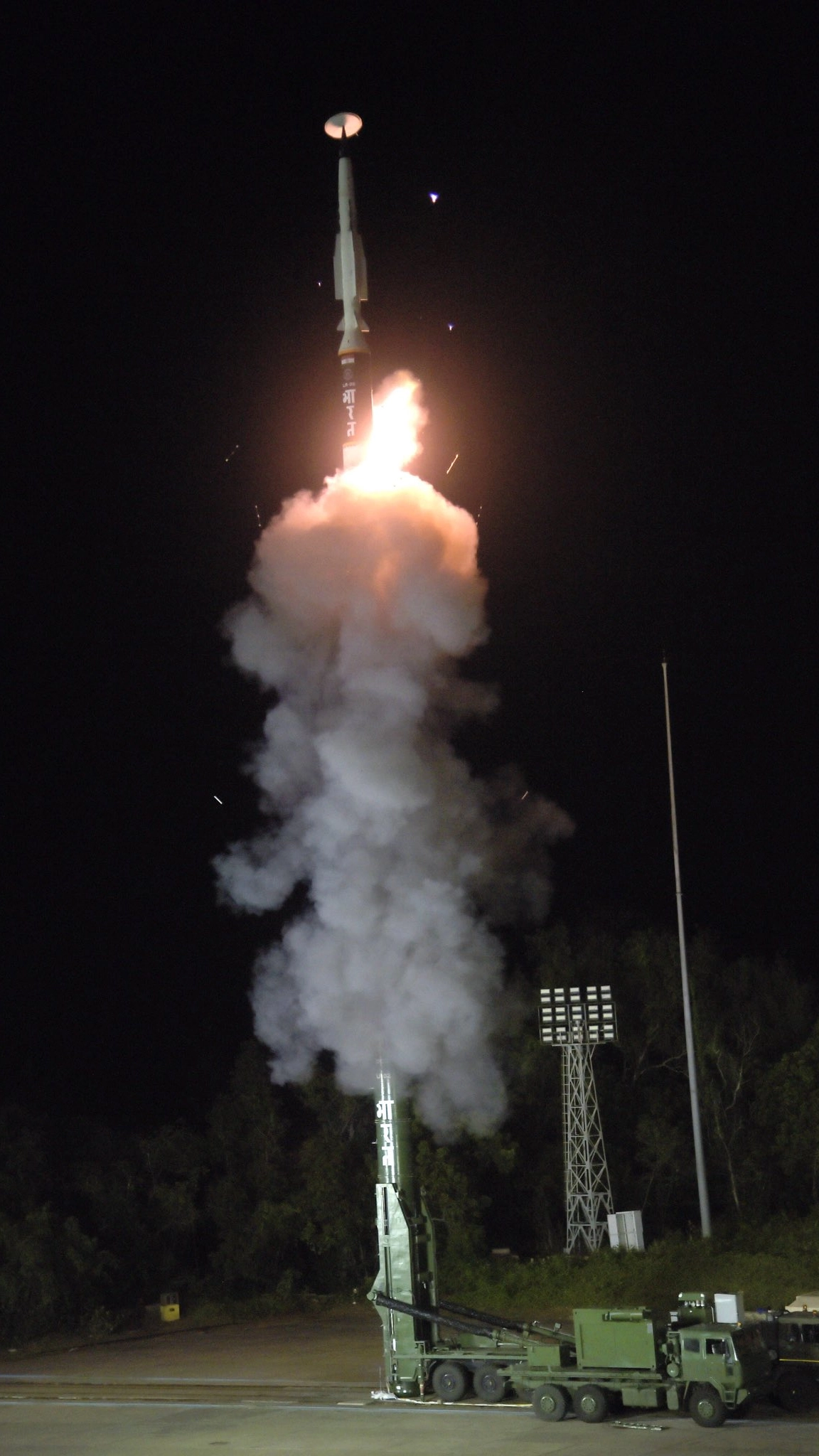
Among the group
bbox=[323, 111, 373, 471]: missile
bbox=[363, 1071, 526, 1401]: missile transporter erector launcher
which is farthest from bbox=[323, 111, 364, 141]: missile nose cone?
bbox=[363, 1071, 526, 1401]: missile transporter erector launcher

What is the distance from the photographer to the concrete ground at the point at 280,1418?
697 inches

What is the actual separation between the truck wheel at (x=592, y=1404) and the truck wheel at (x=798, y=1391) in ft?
8.09

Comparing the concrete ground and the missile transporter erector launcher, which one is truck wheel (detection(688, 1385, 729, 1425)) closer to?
the concrete ground

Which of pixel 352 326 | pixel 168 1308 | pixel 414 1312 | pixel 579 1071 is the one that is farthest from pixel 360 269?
pixel 168 1308

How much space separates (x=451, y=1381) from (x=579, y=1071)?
54.3 feet

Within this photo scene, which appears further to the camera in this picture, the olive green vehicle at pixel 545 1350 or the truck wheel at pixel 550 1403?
the truck wheel at pixel 550 1403

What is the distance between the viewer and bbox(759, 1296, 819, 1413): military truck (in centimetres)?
1931

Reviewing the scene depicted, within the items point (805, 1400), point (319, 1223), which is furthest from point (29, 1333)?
point (805, 1400)

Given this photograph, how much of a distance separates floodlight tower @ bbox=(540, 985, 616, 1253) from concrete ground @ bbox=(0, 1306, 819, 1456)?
8391mm

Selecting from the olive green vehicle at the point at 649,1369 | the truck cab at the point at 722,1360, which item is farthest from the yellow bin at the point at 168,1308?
the truck cab at the point at 722,1360

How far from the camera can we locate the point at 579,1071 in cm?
3647

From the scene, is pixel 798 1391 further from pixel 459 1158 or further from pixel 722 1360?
pixel 459 1158

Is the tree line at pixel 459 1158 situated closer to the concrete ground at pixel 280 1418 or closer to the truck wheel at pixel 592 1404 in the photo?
the concrete ground at pixel 280 1418

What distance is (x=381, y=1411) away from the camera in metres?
20.4
